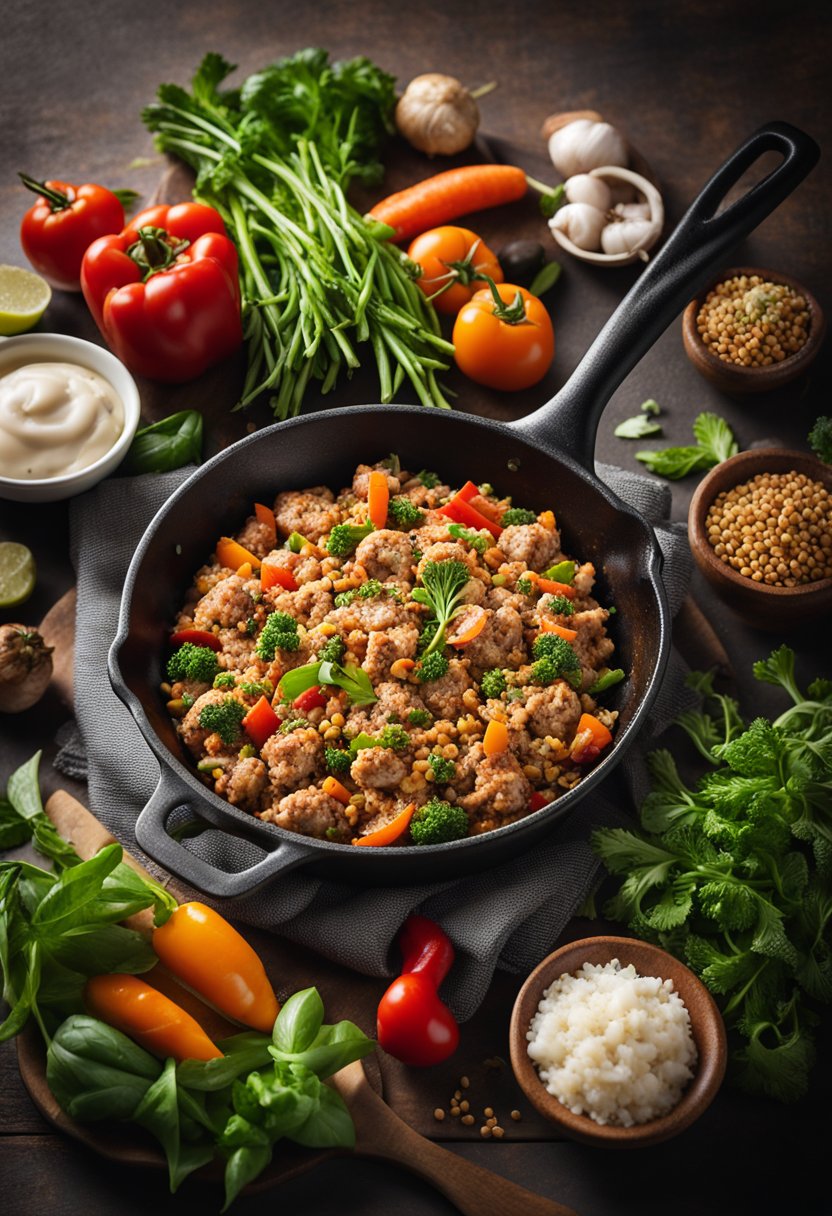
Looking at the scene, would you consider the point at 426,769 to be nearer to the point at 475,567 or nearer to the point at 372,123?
the point at 475,567

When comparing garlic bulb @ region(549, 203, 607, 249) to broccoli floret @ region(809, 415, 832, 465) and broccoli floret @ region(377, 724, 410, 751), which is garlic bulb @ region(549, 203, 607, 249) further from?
broccoli floret @ region(377, 724, 410, 751)

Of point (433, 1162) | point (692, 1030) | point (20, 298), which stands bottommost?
point (433, 1162)

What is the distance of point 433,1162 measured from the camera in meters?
3.81

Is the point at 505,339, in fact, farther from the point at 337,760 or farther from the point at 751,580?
the point at 337,760

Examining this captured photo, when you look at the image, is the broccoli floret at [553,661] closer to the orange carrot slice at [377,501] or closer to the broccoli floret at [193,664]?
the orange carrot slice at [377,501]

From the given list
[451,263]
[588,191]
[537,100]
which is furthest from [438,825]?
[537,100]

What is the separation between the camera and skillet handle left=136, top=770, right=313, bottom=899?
3672 millimetres

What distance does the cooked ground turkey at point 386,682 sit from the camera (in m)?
4.04

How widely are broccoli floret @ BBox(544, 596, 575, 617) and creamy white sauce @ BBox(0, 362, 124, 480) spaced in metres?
1.89

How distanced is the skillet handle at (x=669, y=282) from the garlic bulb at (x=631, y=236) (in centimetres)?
106

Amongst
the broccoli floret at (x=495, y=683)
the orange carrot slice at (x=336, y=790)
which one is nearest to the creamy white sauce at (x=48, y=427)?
the orange carrot slice at (x=336, y=790)

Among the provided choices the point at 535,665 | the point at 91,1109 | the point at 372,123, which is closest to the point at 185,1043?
the point at 91,1109

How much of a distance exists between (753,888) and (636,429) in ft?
6.88

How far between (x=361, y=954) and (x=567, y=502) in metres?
1.78
